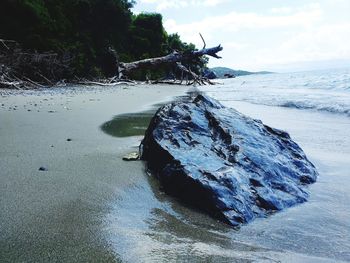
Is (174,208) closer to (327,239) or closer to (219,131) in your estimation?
(327,239)

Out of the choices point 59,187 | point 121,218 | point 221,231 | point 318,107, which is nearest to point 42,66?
point 318,107

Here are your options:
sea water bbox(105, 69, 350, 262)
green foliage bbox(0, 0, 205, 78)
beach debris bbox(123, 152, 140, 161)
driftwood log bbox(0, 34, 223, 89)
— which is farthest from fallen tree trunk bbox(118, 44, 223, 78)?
sea water bbox(105, 69, 350, 262)

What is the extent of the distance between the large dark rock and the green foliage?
12.8 metres

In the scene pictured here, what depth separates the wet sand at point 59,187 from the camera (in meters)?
1.68

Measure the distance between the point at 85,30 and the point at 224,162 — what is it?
2018 cm

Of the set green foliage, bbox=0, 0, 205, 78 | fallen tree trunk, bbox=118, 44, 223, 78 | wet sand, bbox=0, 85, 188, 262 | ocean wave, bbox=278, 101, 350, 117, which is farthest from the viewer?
fallen tree trunk, bbox=118, 44, 223, 78

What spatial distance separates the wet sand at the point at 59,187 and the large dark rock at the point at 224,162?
369mm

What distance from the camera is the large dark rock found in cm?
232

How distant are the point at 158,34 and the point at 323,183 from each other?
89.9 ft

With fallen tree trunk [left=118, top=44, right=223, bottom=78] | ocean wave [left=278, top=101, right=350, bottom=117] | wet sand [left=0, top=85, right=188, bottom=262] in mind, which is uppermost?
fallen tree trunk [left=118, top=44, right=223, bottom=78]

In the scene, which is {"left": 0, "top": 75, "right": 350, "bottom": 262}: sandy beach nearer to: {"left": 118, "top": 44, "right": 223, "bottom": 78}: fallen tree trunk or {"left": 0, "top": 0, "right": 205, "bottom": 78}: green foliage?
{"left": 0, "top": 0, "right": 205, "bottom": 78}: green foliage

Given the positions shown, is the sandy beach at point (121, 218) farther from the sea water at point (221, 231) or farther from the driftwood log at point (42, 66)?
the driftwood log at point (42, 66)

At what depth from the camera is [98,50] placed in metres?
21.6

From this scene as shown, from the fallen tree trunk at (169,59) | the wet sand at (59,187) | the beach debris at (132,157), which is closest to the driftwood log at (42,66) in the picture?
the fallen tree trunk at (169,59)
